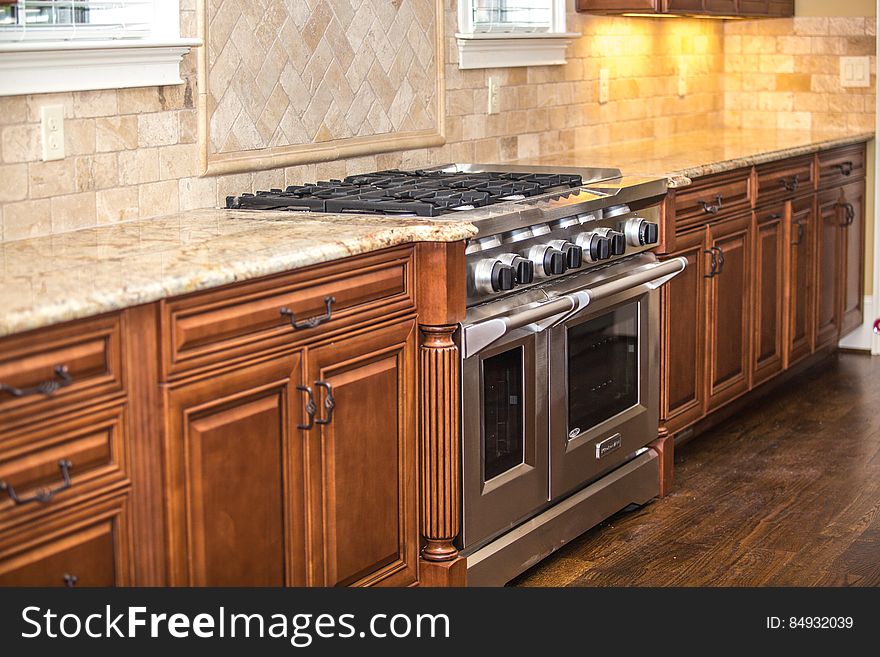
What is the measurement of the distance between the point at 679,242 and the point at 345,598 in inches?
70.2

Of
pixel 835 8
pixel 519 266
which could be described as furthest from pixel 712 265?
pixel 835 8

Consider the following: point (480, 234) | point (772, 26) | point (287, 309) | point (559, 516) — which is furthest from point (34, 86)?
point (772, 26)

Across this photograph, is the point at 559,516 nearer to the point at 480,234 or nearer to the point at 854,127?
the point at 480,234

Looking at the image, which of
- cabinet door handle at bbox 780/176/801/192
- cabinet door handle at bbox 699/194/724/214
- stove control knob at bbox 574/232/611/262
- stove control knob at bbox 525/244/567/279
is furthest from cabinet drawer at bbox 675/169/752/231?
stove control knob at bbox 525/244/567/279

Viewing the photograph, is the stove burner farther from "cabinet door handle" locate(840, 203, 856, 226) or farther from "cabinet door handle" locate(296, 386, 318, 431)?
"cabinet door handle" locate(840, 203, 856, 226)

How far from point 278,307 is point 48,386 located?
0.53 metres

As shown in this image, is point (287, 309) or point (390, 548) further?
point (390, 548)

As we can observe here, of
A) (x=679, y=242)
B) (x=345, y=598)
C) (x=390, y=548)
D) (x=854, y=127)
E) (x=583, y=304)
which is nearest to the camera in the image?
(x=345, y=598)

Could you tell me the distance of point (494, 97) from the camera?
408 cm

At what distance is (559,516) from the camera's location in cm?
311

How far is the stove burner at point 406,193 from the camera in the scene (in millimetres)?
2785

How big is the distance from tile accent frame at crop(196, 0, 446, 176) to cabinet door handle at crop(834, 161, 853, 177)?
206 centimetres

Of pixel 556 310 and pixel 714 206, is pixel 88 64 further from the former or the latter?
pixel 714 206

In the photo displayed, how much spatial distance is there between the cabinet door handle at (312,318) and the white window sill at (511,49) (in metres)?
1.72
